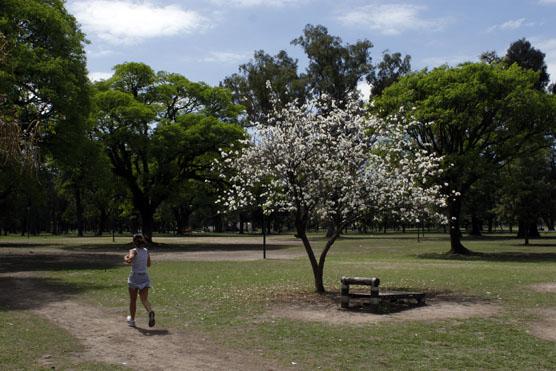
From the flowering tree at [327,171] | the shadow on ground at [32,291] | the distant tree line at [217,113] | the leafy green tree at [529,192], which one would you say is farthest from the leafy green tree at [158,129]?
the flowering tree at [327,171]

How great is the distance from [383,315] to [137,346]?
17.7 ft

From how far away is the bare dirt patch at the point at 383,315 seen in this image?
11258 millimetres

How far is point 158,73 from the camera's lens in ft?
145

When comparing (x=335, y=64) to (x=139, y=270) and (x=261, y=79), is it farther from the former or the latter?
(x=139, y=270)

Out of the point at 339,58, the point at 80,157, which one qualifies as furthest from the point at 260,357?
the point at 339,58

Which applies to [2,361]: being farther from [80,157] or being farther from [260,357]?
[80,157]

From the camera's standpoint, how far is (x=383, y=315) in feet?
38.5

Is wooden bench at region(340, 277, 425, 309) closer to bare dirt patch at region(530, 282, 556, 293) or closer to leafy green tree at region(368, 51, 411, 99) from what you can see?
bare dirt patch at region(530, 282, 556, 293)

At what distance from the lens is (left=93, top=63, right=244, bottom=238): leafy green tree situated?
3894 cm

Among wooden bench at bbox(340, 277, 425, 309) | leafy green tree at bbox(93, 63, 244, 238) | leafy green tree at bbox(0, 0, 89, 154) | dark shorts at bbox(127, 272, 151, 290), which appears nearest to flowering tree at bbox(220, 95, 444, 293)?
wooden bench at bbox(340, 277, 425, 309)

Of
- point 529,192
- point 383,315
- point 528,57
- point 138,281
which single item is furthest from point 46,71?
point 528,57

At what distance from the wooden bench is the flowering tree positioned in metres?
2.03

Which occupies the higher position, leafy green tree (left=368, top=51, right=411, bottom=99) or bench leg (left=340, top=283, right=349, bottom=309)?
leafy green tree (left=368, top=51, right=411, bottom=99)

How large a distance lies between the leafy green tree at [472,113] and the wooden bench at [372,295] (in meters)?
17.4
